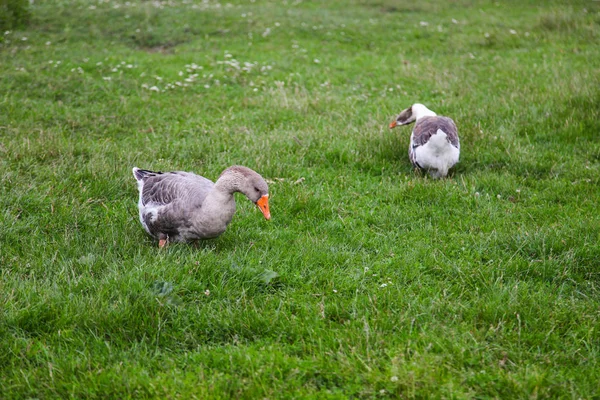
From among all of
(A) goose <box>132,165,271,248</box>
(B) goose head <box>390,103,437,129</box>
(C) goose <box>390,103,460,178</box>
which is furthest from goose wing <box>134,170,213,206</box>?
(B) goose head <box>390,103,437,129</box>

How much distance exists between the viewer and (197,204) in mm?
5082

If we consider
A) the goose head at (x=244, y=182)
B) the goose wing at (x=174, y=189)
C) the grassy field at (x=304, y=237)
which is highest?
the goose head at (x=244, y=182)

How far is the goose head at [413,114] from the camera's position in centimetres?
790

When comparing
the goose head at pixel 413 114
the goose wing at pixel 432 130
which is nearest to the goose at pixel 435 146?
the goose wing at pixel 432 130

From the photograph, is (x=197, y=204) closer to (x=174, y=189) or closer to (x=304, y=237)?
(x=174, y=189)

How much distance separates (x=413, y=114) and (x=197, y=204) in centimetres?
428

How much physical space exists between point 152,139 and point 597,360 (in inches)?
266

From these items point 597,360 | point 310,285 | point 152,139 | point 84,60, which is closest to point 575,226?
point 597,360

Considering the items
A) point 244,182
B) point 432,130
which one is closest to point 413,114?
point 432,130

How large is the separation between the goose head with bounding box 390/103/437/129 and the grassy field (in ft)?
0.75

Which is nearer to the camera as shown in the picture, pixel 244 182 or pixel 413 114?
pixel 244 182

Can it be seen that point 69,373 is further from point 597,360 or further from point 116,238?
point 597,360

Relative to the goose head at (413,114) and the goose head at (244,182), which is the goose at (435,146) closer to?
the goose head at (413,114)

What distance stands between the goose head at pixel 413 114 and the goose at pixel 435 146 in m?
0.49
